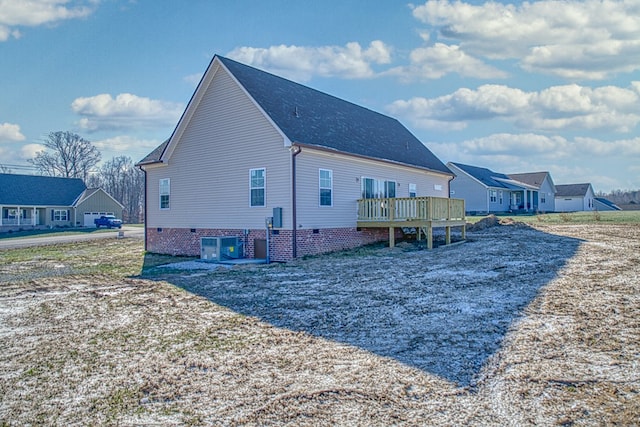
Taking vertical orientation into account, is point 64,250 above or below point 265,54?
below

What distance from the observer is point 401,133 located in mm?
25234

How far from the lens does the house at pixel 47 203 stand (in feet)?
137

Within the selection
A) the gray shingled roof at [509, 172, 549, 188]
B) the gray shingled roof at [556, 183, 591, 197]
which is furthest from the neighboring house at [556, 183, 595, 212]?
the gray shingled roof at [509, 172, 549, 188]

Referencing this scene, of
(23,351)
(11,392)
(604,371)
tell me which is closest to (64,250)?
(23,351)

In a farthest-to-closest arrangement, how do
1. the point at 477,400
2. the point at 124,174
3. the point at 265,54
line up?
the point at 124,174 → the point at 265,54 → the point at 477,400

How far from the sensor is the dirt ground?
4.05m

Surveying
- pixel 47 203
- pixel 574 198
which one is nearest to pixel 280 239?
pixel 47 203

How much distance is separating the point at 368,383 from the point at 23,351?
14.6 feet

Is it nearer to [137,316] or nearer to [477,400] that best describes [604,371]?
[477,400]

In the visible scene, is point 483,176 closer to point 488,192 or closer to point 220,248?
point 488,192

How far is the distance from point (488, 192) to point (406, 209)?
2962cm

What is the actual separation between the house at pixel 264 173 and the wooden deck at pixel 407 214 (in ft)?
0.25

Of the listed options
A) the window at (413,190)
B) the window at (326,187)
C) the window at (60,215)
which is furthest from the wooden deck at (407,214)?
the window at (60,215)

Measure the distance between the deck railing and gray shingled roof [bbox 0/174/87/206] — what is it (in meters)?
37.7
